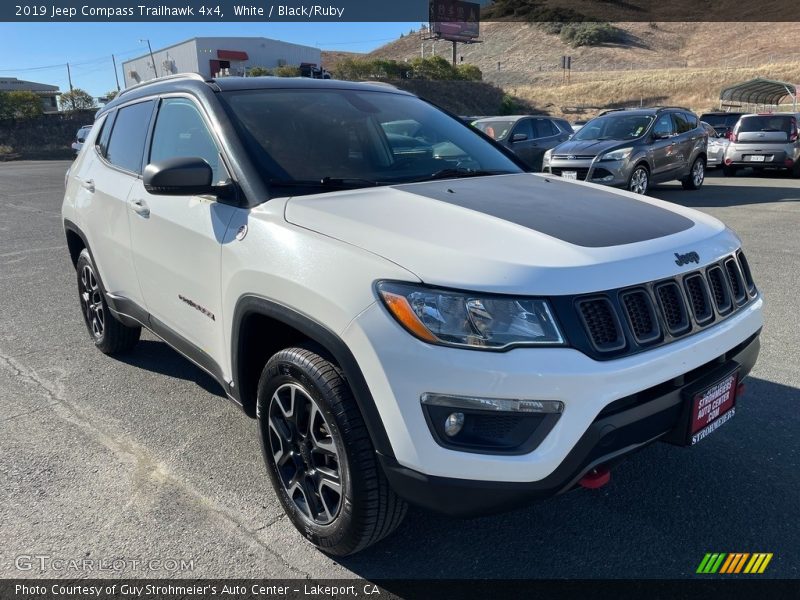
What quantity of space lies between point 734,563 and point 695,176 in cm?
Answer: 1245

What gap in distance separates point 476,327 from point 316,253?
2.16 feet

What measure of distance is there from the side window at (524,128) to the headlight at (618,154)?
2794mm

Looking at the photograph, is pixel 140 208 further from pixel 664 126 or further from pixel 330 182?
pixel 664 126

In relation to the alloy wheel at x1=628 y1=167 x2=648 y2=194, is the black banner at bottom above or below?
below

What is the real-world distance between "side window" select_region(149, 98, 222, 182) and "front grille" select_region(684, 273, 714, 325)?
1.99 meters

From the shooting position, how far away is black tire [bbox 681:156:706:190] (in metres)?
13.2

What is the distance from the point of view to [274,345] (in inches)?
110

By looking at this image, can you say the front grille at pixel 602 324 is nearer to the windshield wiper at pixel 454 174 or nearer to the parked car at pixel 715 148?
the windshield wiper at pixel 454 174

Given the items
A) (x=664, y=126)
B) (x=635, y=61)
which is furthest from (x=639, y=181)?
(x=635, y=61)

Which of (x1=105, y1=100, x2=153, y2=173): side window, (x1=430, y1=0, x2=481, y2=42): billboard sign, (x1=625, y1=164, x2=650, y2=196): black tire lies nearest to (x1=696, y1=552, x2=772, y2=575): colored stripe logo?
(x1=105, y1=100, x2=153, y2=173): side window

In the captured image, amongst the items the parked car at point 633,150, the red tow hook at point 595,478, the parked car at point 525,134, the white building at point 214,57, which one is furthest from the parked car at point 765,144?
the white building at point 214,57

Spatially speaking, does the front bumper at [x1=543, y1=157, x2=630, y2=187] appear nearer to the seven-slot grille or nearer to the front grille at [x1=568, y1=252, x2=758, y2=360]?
the seven-slot grille

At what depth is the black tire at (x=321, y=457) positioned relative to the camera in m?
2.19

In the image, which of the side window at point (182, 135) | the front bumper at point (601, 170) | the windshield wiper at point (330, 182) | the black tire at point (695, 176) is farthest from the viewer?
the black tire at point (695, 176)
